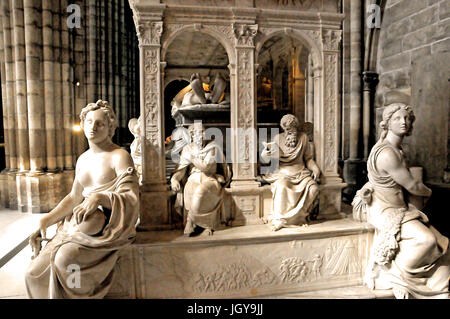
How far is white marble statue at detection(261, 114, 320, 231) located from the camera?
3.59 metres

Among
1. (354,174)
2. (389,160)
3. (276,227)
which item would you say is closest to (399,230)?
(389,160)

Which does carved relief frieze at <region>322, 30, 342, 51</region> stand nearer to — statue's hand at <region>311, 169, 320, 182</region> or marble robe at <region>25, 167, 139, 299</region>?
statue's hand at <region>311, 169, 320, 182</region>

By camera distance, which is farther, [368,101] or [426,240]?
[368,101]

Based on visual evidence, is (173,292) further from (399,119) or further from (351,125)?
(351,125)

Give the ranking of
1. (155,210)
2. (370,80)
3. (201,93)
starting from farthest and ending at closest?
1. (370,80)
2. (201,93)
3. (155,210)

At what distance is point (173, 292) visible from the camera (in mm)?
3223

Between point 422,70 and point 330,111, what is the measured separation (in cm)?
231

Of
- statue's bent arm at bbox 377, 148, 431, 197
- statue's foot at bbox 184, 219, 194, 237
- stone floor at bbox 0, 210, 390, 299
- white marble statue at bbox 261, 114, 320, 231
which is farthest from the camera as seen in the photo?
white marble statue at bbox 261, 114, 320, 231

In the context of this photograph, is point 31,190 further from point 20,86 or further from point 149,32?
point 149,32

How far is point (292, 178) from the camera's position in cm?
371

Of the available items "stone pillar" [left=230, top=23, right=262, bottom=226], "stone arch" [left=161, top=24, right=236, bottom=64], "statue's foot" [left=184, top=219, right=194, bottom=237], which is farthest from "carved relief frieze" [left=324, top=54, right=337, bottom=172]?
"statue's foot" [left=184, top=219, right=194, bottom=237]

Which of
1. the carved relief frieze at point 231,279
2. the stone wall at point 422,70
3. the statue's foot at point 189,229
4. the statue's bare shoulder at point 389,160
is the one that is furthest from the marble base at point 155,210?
the stone wall at point 422,70

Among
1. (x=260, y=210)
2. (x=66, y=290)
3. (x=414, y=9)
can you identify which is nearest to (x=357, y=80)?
(x=414, y=9)

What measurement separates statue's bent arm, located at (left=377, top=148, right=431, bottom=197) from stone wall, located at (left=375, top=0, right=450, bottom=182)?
7.12 ft
